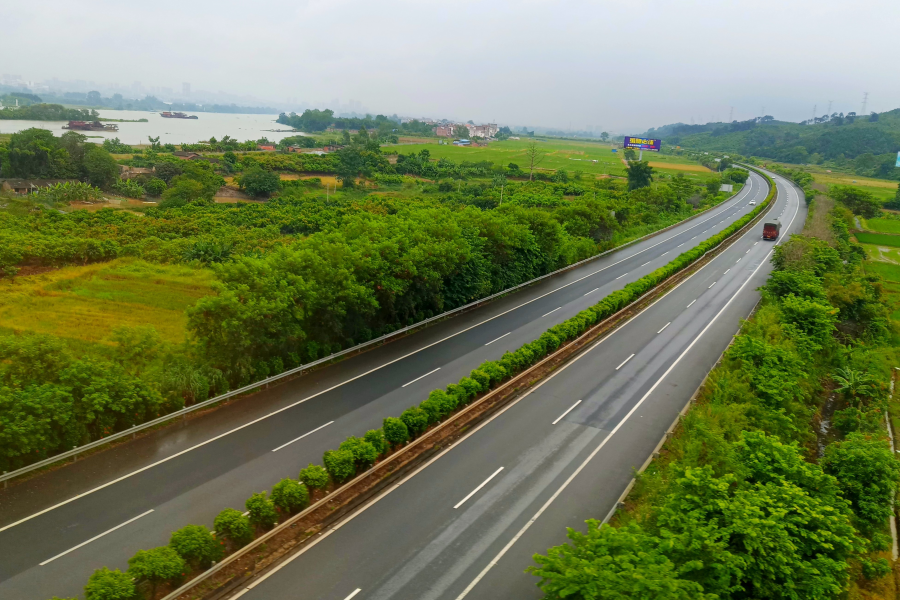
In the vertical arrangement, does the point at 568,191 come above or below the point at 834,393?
above

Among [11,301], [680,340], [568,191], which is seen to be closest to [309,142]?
[568,191]

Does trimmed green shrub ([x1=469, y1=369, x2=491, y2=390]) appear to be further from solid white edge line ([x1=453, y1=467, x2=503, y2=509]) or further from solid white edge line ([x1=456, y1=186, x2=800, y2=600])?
solid white edge line ([x1=456, y1=186, x2=800, y2=600])

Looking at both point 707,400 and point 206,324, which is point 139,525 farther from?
point 707,400

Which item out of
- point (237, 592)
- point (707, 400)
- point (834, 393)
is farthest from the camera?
point (834, 393)

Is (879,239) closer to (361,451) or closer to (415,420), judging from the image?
(415,420)

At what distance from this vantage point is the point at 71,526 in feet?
44.2

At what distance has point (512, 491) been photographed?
16.2 m

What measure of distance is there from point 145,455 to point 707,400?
Answer: 20177 mm

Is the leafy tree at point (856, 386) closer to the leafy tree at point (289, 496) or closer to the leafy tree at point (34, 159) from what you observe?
the leafy tree at point (289, 496)

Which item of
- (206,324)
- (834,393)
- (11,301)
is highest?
(206,324)

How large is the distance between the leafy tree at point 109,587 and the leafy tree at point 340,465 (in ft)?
18.0

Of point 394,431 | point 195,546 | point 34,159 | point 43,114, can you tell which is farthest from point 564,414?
point 43,114

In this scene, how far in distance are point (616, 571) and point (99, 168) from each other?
75.3 meters

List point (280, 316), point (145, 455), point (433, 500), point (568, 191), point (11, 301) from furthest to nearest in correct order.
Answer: point (568, 191), point (11, 301), point (280, 316), point (145, 455), point (433, 500)
